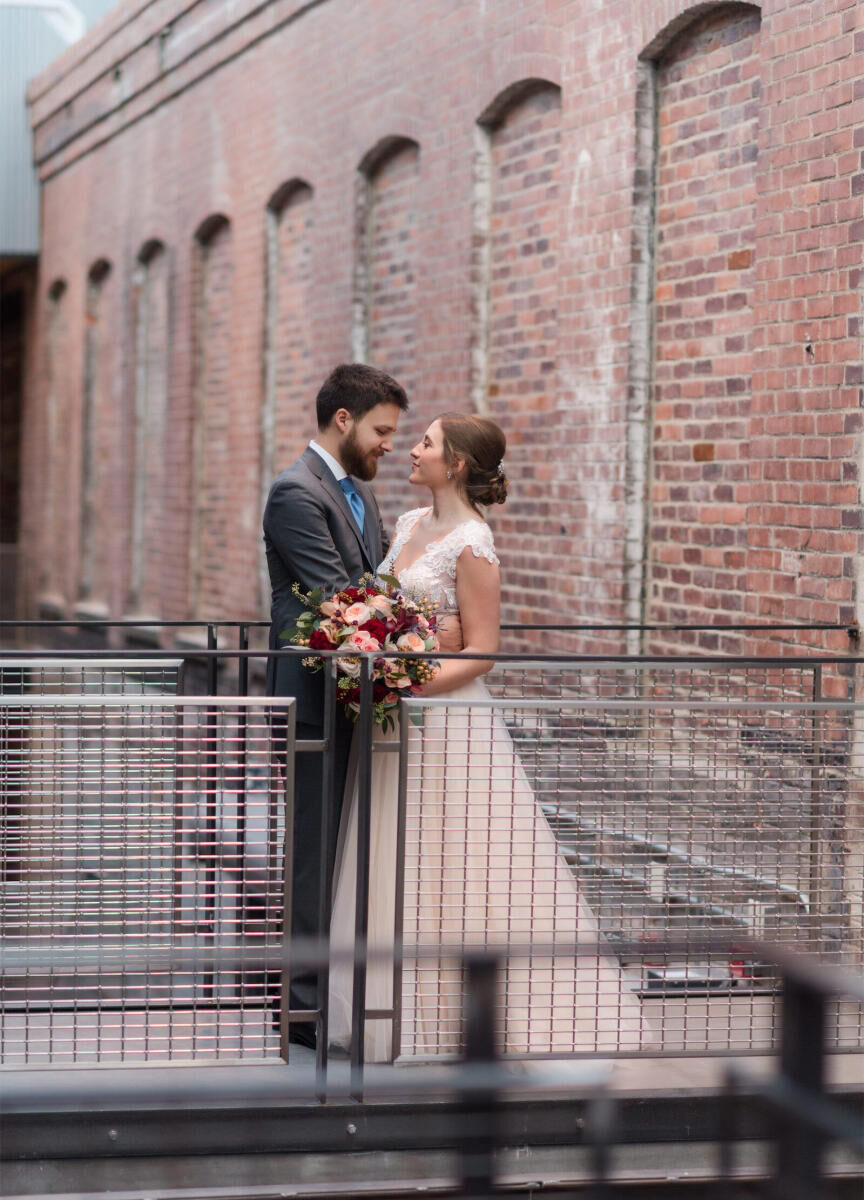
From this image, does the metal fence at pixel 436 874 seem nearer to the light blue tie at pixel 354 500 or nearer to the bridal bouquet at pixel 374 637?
the bridal bouquet at pixel 374 637

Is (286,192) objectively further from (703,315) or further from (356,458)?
(356,458)

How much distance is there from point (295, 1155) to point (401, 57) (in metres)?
6.59

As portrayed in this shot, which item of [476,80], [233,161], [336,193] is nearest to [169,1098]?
[476,80]

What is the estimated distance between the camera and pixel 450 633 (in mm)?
4871

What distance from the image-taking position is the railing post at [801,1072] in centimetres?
204

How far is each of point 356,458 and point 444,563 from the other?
42 cm

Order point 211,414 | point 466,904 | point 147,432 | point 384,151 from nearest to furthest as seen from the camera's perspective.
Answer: point 466,904, point 384,151, point 211,414, point 147,432

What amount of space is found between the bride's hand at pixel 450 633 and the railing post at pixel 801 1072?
281cm

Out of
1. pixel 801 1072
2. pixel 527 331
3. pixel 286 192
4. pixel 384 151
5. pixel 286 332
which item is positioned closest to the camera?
pixel 801 1072

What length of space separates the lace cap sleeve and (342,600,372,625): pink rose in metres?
0.44

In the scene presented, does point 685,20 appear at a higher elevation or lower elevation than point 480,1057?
higher

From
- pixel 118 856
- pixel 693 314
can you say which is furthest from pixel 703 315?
pixel 118 856

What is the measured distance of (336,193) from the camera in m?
10.3

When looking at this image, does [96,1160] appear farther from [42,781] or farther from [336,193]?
[336,193]
